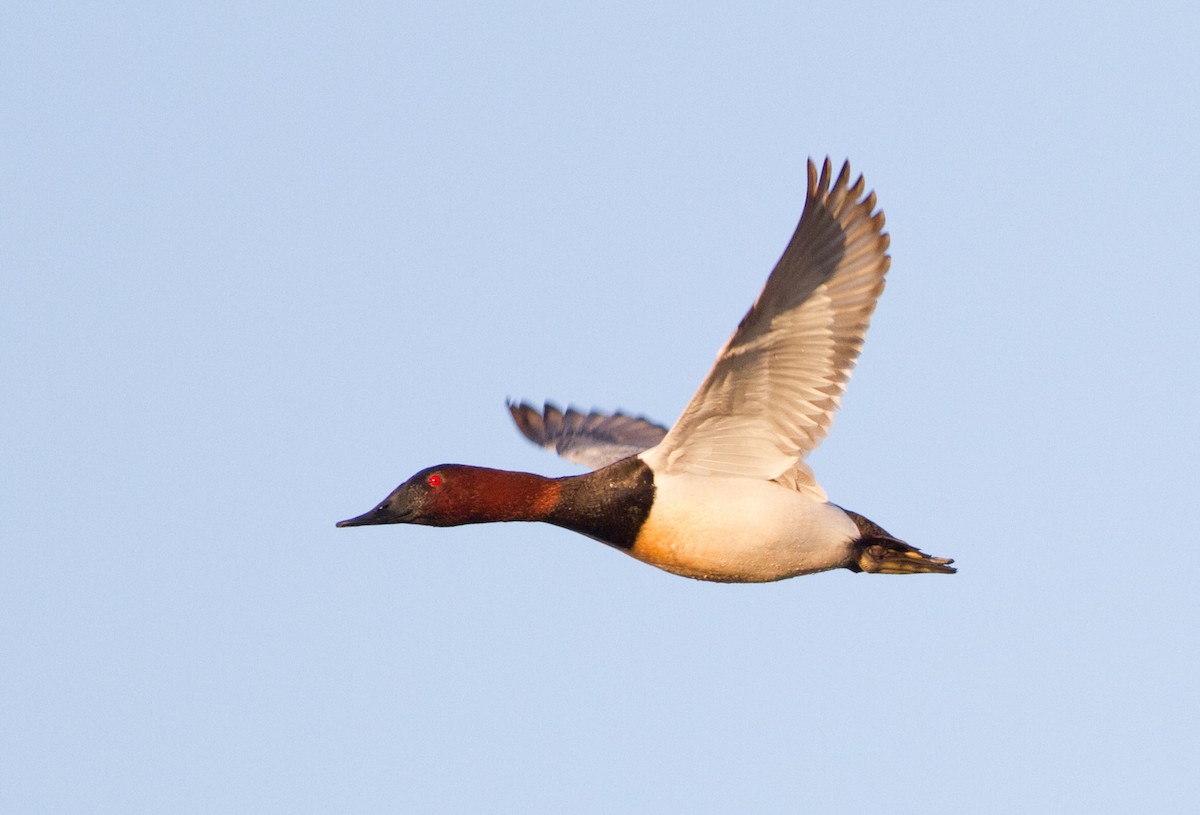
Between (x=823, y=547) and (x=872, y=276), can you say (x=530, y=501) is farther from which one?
(x=872, y=276)

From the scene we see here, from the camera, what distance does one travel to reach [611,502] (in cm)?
985

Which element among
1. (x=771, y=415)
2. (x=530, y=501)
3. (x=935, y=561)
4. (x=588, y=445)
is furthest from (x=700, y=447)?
(x=588, y=445)

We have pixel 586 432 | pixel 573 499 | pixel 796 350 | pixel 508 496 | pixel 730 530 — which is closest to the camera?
pixel 796 350

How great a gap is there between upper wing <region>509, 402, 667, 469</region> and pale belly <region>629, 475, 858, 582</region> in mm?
2978

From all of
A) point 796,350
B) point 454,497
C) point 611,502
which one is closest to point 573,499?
point 611,502

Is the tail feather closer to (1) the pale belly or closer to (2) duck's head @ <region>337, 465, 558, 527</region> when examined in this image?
(1) the pale belly

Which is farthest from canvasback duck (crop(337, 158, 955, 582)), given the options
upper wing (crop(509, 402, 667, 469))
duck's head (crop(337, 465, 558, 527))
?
upper wing (crop(509, 402, 667, 469))

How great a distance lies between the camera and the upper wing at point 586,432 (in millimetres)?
13117

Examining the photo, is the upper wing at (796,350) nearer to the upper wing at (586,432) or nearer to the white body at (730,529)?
the white body at (730,529)

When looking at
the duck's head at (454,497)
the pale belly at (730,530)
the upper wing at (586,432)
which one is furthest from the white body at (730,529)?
the upper wing at (586,432)

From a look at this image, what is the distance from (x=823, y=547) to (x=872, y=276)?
71.5 inches

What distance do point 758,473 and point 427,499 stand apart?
2094 millimetres

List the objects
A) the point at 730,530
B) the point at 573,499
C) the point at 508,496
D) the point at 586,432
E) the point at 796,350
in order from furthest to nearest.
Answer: the point at 586,432, the point at 508,496, the point at 573,499, the point at 730,530, the point at 796,350

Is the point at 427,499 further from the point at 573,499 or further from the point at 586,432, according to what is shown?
the point at 586,432
